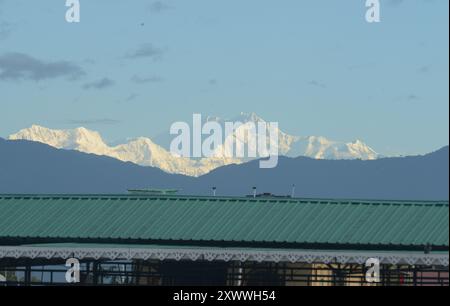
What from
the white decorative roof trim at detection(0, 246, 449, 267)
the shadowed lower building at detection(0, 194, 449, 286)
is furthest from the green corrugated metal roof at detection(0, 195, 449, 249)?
the white decorative roof trim at detection(0, 246, 449, 267)

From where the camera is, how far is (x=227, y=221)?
65438mm

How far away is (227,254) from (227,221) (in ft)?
13.7

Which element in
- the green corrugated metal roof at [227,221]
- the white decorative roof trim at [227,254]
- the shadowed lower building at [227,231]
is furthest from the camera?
the green corrugated metal roof at [227,221]

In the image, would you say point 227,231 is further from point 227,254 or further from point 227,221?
point 227,254

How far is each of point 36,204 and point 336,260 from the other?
59.9 ft

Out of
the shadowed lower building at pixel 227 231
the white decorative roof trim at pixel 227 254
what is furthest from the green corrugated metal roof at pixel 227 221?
the white decorative roof trim at pixel 227 254

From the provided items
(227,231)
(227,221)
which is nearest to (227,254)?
(227,231)

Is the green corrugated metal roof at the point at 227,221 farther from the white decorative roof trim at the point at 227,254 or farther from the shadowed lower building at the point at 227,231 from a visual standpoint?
the white decorative roof trim at the point at 227,254

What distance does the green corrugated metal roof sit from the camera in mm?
62688

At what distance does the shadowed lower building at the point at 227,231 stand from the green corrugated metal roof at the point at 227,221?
5cm

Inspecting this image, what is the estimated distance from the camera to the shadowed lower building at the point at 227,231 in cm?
6144

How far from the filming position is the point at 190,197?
223 feet

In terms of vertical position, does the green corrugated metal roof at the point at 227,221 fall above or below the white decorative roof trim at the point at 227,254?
above
